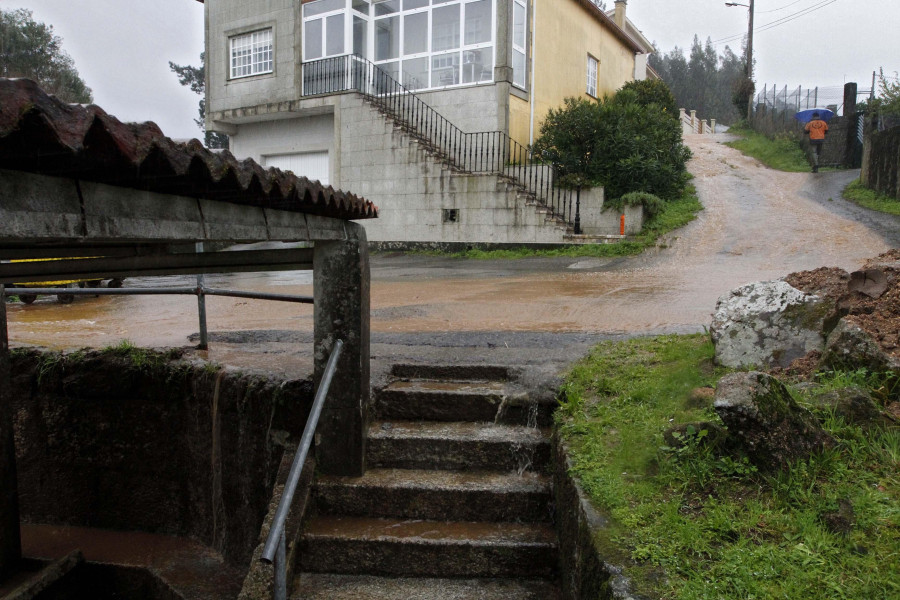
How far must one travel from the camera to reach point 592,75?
79.6 ft

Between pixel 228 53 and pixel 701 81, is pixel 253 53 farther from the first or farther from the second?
pixel 701 81

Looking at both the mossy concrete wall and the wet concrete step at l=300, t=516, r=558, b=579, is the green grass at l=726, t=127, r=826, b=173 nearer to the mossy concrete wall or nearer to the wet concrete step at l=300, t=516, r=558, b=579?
the mossy concrete wall

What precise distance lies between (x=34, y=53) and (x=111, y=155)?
39925 mm

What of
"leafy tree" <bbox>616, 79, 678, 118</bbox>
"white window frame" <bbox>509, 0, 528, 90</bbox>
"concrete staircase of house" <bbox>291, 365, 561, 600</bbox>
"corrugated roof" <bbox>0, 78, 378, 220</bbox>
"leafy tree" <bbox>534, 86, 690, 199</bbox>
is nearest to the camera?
"corrugated roof" <bbox>0, 78, 378, 220</bbox>

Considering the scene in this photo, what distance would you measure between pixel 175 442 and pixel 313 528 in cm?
236

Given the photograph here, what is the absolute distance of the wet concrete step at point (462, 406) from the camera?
514 cm

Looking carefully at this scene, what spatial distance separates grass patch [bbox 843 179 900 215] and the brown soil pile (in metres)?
12.3

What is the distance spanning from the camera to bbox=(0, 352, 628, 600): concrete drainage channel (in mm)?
4145

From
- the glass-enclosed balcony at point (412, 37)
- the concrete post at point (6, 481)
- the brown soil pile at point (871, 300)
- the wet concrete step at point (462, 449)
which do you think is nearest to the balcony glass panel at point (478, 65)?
the glass-enclosed balcony at point (412, 37)

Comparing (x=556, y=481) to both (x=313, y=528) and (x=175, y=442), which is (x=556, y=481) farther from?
(x=175, y=442)

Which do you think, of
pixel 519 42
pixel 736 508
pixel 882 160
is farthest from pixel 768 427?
pixel 519 42

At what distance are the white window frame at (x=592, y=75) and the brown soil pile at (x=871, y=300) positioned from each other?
19.9m

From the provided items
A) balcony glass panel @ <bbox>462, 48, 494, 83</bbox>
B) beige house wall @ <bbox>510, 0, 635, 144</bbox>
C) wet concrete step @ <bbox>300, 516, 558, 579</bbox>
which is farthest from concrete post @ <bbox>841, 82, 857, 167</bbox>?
wet concrete step @ <bbox>300, 516, 558, 579</bbox>

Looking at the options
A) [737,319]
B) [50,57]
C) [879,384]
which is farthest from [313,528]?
[50,57]
